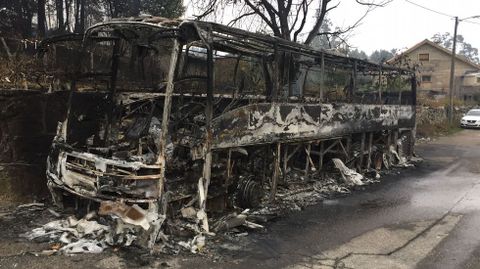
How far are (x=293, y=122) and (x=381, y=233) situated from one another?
2.66m

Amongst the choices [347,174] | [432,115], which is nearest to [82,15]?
[347,174]

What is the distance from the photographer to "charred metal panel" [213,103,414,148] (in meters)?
7.08

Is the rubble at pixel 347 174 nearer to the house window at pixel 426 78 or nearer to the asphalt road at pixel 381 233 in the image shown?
the asphalt road at pixel 381 233

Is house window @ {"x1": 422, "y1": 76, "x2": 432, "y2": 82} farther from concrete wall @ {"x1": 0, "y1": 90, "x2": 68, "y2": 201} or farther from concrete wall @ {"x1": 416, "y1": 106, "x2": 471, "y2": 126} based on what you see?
concrete wall @ {"x1": 0, "y1": 90, "x2": 68, "y2": 201}

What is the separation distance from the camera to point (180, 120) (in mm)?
7109

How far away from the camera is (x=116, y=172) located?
5754mm

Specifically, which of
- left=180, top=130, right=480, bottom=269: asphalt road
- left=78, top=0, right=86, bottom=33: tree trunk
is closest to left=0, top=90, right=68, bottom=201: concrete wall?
left=180, top=130, right=480, bottom=269: asphalt road

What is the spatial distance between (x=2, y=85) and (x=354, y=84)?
7.76 metres

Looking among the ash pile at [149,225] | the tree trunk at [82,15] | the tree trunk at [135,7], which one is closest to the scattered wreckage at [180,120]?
the ash pile at [149,225]

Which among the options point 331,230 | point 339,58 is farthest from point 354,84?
point 331,230

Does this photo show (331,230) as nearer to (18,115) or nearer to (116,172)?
(116,172)

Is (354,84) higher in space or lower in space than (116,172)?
higher

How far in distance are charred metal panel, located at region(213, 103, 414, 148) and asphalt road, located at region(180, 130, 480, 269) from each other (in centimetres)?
146

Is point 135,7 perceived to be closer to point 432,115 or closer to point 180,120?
point 180,120
